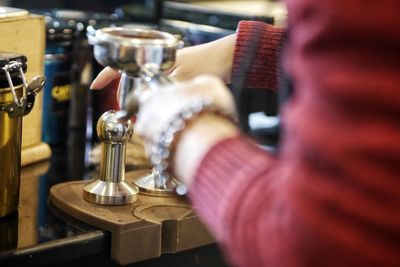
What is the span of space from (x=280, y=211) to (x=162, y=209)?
49 cm

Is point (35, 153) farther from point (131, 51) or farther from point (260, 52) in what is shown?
point (131, 51)

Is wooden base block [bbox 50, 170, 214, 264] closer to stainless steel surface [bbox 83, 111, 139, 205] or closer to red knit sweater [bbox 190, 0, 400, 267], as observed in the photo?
stainless steel surface [bbox 83, 111, 139, 205]

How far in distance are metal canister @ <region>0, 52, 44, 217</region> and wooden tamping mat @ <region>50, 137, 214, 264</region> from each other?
7 centimetres

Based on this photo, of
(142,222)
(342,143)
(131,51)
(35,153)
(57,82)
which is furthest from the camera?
(57,82)

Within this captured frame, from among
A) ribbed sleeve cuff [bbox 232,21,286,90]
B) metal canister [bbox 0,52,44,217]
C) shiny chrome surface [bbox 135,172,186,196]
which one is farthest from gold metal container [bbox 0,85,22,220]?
ribbed sleeve cuff [bbox 232,21,286,90]

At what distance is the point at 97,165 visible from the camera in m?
1.34

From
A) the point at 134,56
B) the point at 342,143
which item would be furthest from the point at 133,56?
the point at 342,143

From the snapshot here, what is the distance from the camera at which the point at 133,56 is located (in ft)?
2.50

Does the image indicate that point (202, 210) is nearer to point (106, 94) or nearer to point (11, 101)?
point (11, 101)

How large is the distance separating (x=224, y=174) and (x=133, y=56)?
0.62ft

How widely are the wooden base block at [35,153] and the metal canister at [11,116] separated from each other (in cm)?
24

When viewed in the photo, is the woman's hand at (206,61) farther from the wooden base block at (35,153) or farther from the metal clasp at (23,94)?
the wooden base block at (35,153)

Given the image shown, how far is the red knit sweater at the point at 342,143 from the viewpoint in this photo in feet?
1.80

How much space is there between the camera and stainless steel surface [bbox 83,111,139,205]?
1.05 metres
